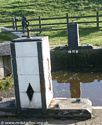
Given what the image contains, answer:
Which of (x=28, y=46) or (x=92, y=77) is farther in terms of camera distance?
(x=92, y=77)

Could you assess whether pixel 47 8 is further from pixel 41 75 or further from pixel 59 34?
pixel 41 75

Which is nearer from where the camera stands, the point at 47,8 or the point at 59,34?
the point at 59,34

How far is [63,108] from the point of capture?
7.30 metres

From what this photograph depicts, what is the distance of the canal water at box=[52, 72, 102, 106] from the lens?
11213 mm

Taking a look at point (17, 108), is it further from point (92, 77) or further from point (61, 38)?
point (61, 38)

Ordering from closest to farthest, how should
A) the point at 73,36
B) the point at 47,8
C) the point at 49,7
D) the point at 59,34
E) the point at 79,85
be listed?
1. the point at 79,85
2. the point at 73,36
3. the point at 59,34
4. the point at 47,8
5. the point at 49,7

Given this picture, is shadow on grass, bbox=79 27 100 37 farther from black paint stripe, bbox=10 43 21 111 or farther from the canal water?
black paint stripe, bbox=10 43 21 111

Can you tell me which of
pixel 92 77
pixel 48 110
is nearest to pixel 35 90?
pixel 48 110

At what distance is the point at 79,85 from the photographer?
41.7 ft

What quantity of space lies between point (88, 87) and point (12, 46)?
18.1 feet

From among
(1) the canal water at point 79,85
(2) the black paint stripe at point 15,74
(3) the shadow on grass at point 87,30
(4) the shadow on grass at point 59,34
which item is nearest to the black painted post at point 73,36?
(1) the canal water at point 79,85

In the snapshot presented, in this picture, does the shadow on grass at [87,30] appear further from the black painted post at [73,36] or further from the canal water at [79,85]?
the canal water at [79,85]

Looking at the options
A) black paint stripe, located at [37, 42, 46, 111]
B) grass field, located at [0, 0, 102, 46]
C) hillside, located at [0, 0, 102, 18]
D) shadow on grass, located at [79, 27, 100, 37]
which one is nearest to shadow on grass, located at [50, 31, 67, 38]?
shadow on grass, located at [79, 27, 100, 37]

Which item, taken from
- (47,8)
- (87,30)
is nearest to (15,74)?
(87,30)
